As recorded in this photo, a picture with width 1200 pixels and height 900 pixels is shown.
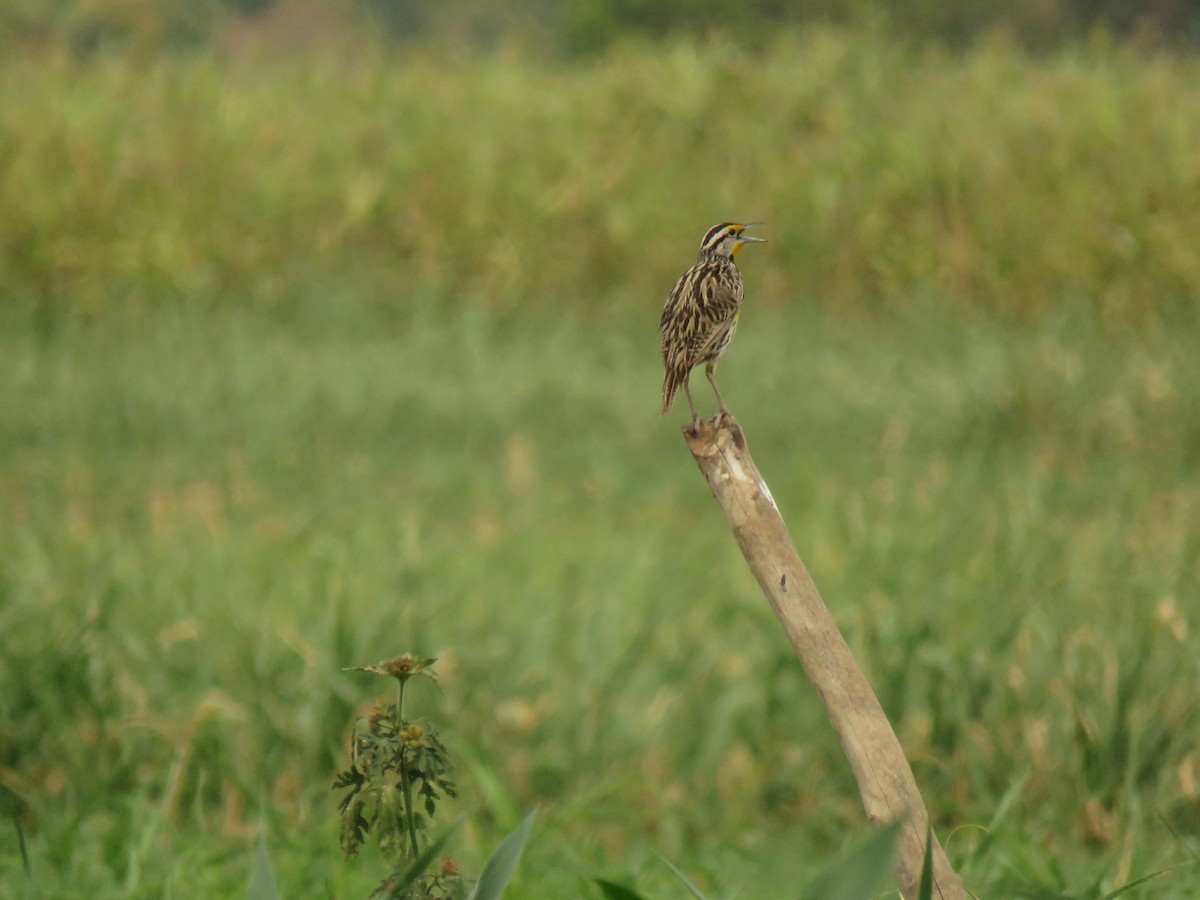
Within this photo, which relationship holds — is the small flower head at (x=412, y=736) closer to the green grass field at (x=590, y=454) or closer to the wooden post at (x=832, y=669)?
the wooden post at (x=832, y=669)

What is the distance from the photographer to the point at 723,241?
193cm

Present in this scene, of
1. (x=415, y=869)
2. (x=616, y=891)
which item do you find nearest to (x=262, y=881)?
(x=415, y=869)

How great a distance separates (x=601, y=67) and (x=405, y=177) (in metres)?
2.41

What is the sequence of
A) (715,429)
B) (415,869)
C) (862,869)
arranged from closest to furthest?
1. (862,869)
2. (415,869)
3. (715,429)

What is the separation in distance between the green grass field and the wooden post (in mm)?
461

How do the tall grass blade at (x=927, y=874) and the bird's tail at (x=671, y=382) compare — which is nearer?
the tall grass blade at (x=927, y=874)

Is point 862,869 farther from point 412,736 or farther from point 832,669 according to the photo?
point 412,736

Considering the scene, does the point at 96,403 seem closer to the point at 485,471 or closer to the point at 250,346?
the point at 250,346

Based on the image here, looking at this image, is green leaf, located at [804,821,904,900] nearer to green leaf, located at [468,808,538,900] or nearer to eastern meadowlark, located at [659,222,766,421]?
green leaf, located at [468,808,538,900]

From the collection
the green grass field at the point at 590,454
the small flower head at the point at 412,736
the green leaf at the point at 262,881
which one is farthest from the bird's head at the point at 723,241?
the green grass field at the point at 590,454

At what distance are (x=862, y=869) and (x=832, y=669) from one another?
268 millimetres

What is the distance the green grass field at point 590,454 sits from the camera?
11.5ft

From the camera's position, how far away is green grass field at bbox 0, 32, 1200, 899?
3520mm

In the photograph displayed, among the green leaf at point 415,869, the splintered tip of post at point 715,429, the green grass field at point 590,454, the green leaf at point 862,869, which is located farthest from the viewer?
the green grass field at point 590,454
